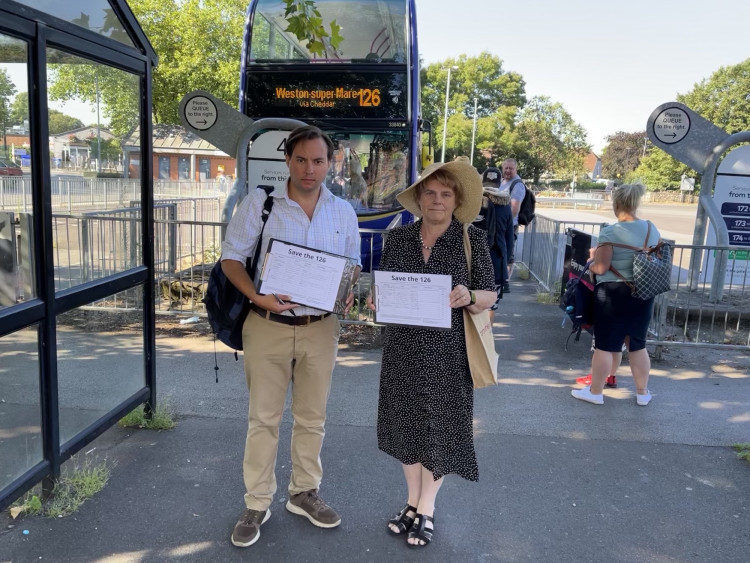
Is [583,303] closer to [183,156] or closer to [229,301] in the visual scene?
[229,301]

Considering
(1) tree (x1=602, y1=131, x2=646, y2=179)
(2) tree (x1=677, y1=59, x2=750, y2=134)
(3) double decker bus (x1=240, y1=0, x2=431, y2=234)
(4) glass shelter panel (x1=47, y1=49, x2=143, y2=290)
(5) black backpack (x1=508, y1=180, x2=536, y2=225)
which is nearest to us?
(4) glass shelter panel (x1=47, y1=49, x2=143, y2=290)

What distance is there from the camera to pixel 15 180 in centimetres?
283

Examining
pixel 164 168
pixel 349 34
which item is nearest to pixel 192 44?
pixel 349 34

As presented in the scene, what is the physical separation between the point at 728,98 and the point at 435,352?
58.6 meters

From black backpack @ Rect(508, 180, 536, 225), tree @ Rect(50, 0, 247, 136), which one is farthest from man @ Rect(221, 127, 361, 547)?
tree @ Rect(50, 0, 247, 136)

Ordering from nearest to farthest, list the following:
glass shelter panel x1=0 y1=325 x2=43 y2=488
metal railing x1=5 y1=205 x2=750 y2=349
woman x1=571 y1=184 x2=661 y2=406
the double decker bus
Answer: glass shelter panel x1=0 y1=325 x2=43 y2=488
metal railing x1=5 y1=205 x2=750 y2=349
woman x1=571 y1=184 x2=661 y2=406
the double decker bus

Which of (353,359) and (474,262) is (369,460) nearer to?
(474,262)

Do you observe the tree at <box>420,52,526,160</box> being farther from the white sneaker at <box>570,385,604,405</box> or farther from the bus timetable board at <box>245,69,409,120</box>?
the white sneaker at <box>570,385,604,405</box>

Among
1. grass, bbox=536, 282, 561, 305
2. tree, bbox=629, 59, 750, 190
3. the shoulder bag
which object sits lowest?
grass, bbox=536, 282, 561, 305

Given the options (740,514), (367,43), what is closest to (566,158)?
(367,43)

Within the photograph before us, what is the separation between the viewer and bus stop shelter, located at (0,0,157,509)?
109 inches

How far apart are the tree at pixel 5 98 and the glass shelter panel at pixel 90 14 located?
1.13 feet

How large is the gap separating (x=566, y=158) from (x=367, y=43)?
5876cm

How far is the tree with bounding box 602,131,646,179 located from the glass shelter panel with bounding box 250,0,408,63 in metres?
67.7
